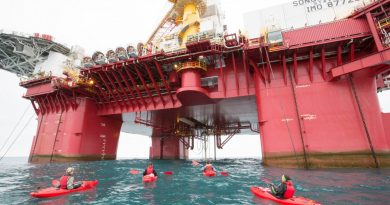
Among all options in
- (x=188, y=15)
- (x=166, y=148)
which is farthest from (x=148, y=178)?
(x=166, y=148)

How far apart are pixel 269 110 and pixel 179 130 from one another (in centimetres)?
1948

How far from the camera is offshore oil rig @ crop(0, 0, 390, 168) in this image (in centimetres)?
1595

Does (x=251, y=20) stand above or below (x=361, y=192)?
above

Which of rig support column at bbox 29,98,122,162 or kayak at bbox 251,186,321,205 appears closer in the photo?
kayak at bbox 251,186,321,205

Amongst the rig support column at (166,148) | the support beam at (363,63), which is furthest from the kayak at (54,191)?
the rig support column at (166,148)

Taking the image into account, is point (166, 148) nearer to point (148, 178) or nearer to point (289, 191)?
point (148, 178)

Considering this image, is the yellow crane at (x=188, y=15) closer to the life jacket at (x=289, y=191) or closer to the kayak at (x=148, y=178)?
the kayak at (x=148, y=178)

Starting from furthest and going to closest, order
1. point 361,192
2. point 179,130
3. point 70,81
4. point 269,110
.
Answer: point 179,130 < point 70,81 < point 269,110 < point 361,192

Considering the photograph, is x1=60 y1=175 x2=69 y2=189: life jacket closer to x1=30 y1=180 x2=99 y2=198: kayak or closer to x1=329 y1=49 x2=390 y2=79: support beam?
x1=30 y1=180 x2=99 y2=198: kayak

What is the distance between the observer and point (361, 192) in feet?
28.6

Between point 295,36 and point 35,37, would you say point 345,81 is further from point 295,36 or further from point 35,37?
point 35,37

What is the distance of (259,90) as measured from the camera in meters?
19.3

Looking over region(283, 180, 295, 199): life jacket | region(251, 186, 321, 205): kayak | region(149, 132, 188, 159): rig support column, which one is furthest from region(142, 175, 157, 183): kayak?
region(149, 132, 188, 159): rig support column

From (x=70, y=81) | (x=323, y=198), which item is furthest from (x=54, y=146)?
(x=323, y=198)
